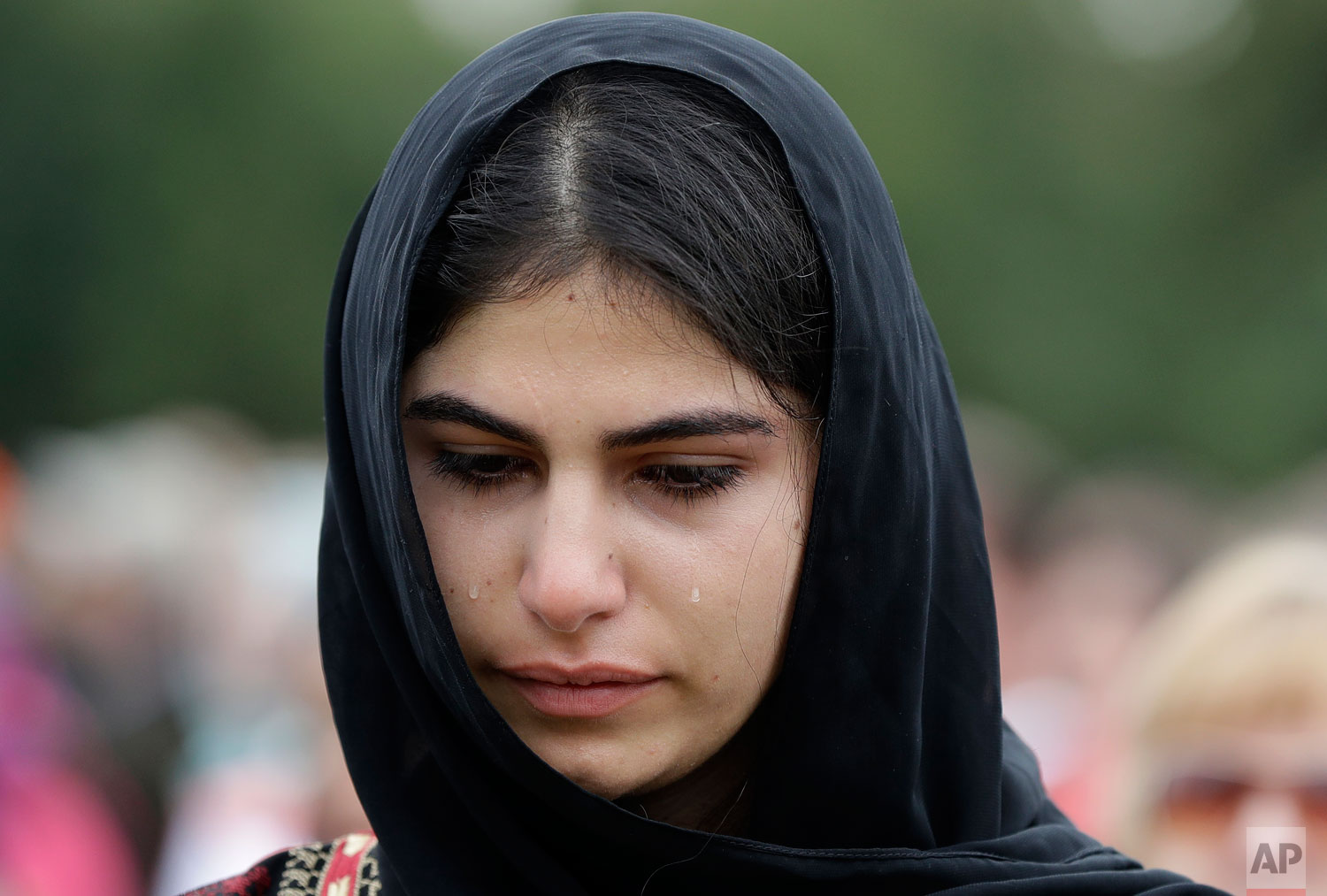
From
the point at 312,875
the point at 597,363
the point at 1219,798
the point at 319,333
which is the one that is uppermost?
the point at 319,333

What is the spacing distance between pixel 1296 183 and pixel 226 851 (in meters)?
16.1

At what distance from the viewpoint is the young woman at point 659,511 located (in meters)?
1.85

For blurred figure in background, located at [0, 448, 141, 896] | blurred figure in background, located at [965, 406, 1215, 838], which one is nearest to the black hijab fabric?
blurred figure in background, located at [965, 406, 1215, 838]

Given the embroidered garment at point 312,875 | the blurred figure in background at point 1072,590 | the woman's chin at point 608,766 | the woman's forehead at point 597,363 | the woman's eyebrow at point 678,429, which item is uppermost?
the blurred figure in background at point 1072,590

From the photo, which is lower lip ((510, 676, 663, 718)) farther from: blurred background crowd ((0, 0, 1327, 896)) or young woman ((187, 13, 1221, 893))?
blurred background crowd ((0, 0, 1327, 896))

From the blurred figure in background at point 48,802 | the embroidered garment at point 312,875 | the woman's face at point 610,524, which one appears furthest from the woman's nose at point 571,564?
the blurred figure in background at point 48,802

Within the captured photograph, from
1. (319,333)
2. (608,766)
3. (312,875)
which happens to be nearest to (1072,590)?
(312,875)

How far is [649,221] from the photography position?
1.89 metres

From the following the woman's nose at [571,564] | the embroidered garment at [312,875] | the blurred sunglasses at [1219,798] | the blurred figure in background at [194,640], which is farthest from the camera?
the blurred figure in background at [194,640]

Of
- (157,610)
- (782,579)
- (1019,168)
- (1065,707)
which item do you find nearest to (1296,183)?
(1019,168)

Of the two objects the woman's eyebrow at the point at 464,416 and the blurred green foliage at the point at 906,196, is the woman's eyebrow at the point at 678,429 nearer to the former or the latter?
the woman's eyebrow at the point at 464,416

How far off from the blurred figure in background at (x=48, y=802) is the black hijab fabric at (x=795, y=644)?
303 centimetres

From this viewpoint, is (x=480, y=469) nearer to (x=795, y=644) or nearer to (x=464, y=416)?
(x=464, y=416)

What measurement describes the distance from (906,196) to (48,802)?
41.1 feet
